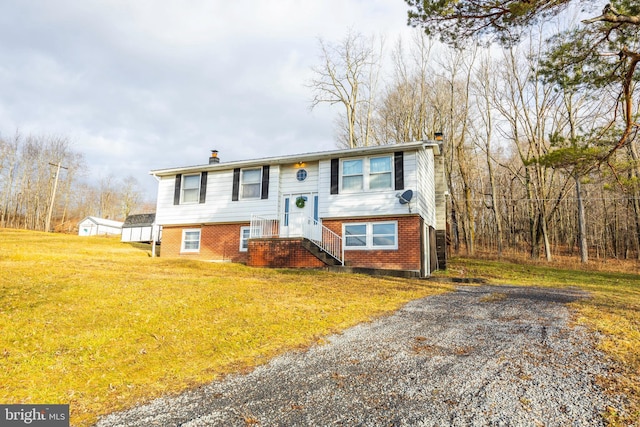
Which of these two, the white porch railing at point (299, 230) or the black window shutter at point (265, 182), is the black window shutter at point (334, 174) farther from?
the black window shutter at point (265, 182)

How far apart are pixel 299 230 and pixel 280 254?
3.99ft

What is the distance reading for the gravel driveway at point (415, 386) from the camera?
Answer: 256 cm

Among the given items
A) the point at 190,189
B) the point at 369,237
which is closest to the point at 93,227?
the point at 190,189

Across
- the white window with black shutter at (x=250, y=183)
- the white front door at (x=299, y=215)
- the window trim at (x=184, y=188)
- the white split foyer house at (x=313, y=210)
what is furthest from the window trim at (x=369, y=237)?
the window trim at (x=184, y=188)

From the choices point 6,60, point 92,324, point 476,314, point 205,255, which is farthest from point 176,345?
point 6,60

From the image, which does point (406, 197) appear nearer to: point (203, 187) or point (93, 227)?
point (203, 187)

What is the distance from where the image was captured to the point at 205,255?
595 inches

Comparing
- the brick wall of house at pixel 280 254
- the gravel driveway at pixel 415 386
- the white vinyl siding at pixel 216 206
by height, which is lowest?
the gravel driveway at pixel 415 386

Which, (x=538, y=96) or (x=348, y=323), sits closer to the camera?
(x=348, y=323)

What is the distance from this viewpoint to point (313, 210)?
1377cm

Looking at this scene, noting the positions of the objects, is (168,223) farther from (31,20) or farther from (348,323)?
(348,323)

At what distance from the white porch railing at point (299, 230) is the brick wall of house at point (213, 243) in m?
1.15

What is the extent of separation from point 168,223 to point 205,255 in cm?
251

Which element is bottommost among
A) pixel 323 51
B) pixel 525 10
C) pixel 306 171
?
pixel 306 171
